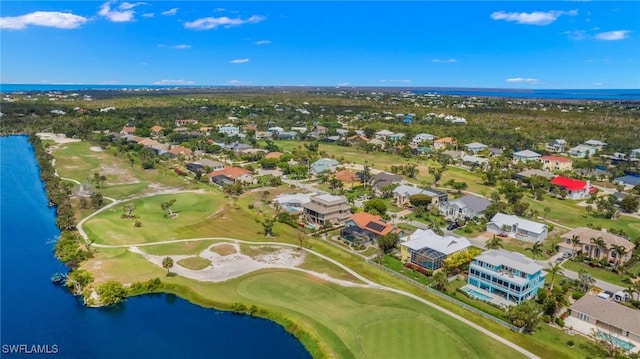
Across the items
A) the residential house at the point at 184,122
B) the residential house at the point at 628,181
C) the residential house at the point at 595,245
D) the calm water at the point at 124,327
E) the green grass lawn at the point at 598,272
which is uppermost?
the residential house at the point at 184,122

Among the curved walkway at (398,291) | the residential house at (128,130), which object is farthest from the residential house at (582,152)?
the residential house at (128,130)

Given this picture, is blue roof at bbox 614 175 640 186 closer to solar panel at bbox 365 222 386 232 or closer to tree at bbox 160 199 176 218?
solar panel at bbox 365 222 386 232

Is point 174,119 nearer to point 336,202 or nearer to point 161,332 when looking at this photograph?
point 336,202

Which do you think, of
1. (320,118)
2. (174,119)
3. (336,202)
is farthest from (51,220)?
(320,118)

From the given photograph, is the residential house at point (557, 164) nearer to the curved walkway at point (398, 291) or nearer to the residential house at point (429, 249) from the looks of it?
the residential house at point (429, 249)

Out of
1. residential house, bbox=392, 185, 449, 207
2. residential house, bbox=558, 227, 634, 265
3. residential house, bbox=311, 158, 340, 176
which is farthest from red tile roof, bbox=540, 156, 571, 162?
residential house, bbox=558, 227, 634, 265

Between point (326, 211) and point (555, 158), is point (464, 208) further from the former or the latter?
point (555, 158)
